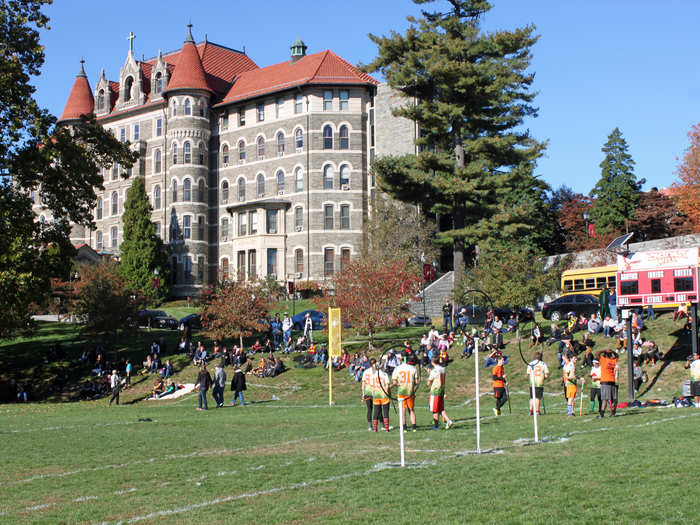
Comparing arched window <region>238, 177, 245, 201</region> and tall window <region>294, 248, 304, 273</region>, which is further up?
arched window <region>238, 177, 245, 201</region>

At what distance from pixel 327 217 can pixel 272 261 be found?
641 centimetres

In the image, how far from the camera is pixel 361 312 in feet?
128

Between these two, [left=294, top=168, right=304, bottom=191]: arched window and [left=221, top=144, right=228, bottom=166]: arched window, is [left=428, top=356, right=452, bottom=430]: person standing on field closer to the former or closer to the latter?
[left=294, top=168, right=304, bottom=191]: arched window

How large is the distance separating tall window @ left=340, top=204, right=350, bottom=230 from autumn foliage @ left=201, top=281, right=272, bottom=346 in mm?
24580

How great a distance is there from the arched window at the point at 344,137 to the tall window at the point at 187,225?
55.6 feet

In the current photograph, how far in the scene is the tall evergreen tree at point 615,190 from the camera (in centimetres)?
6469

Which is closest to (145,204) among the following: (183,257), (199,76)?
(183,257)

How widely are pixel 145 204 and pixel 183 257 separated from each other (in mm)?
6206

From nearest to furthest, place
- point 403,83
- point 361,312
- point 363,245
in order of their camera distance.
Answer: point 361,312
point 403,83
point 363,245

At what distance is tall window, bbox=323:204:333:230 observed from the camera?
6812 cm

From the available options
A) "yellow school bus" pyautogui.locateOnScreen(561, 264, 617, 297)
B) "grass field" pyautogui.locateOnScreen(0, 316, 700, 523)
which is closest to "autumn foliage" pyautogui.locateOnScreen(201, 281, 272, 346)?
"yellow school bus" pyautogui.locateOnScreen(561, 264, 617, 297)

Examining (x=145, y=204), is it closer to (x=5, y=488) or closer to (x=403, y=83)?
(x=403, y=83)

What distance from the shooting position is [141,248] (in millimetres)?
70562

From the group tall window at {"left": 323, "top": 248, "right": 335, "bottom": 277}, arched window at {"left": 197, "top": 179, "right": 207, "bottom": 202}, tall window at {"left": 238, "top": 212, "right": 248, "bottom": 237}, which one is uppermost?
arched window at {"left": 197, "top": 179, "right": 207, "bottom": 202}
